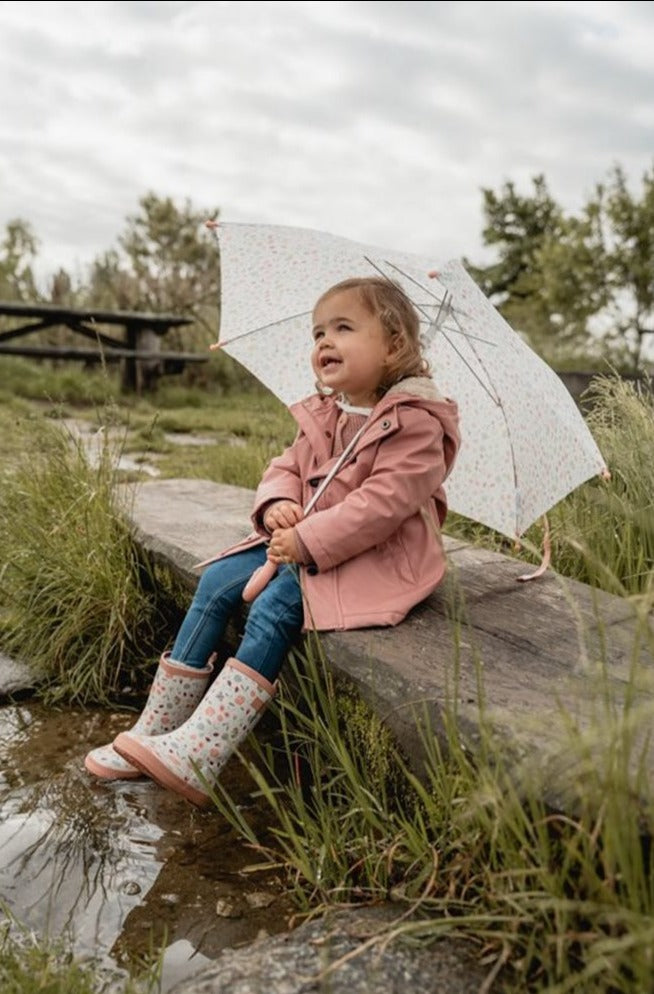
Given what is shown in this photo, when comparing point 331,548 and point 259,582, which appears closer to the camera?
point 331,548

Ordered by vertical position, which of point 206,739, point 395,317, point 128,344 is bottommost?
point 206,739

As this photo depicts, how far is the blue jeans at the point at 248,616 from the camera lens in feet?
7.97

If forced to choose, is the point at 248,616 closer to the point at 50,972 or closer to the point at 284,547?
the point at 284,547

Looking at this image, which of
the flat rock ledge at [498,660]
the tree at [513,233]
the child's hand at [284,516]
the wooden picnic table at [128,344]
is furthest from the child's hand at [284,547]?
the tree at [513,233]

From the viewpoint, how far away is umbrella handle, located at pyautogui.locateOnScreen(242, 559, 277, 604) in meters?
2.59

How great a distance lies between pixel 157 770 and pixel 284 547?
2.13 feet

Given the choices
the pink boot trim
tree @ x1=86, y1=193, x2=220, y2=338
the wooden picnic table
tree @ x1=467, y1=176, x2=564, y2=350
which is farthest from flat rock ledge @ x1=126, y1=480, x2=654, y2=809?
tree @ x1=467, y1=176, x2=564, y2=350

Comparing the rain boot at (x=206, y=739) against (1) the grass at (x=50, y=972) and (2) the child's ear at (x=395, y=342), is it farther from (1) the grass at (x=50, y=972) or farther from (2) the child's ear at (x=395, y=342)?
(2) the child's ear at (x=395, y=342)

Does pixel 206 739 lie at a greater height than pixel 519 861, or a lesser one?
lesser

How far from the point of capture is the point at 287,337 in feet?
10.7

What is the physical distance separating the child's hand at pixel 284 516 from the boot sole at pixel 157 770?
0.71 m

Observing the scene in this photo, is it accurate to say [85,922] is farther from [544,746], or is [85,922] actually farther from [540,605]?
[540,605]

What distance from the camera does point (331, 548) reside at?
97.9 inches

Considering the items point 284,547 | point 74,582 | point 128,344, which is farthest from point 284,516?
point 128,344
